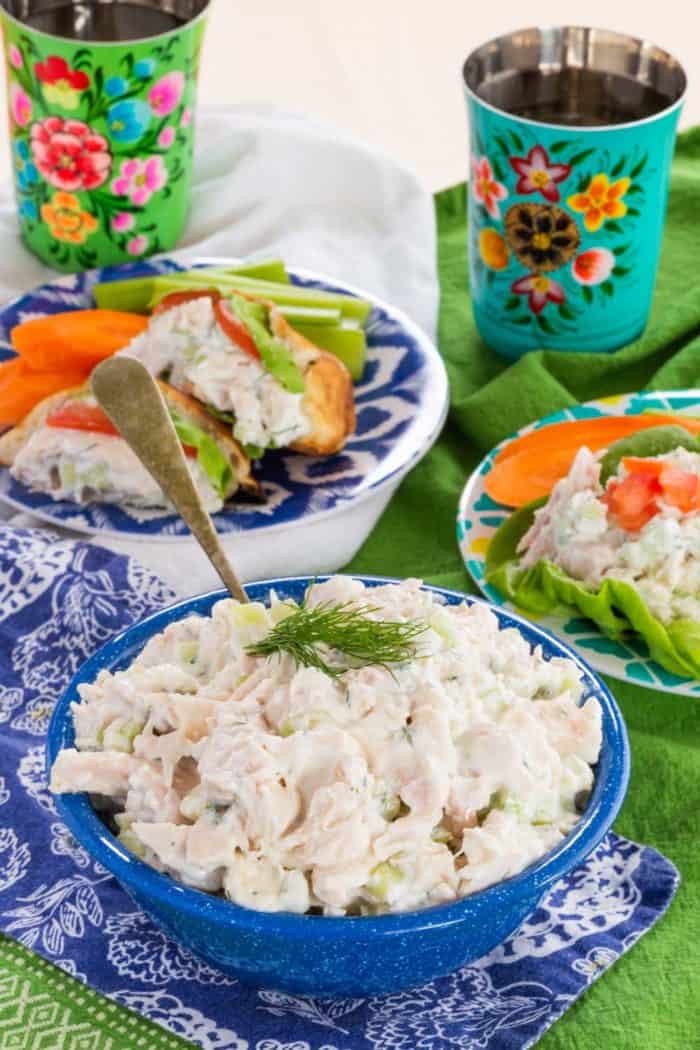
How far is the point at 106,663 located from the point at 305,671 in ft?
1.30

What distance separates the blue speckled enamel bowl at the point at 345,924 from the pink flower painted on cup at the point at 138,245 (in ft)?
5.83

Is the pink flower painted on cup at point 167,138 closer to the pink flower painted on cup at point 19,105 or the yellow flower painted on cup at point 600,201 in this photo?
the pink flower painted on cup at point 19,105

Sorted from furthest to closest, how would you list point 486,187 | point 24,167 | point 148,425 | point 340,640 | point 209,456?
point 24,167, point 486,187, point 209,456, point 148,425, point 340,640

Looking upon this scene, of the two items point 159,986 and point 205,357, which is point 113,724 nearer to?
point 159,986

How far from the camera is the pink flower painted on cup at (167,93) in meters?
3.33

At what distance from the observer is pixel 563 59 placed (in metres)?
3.35

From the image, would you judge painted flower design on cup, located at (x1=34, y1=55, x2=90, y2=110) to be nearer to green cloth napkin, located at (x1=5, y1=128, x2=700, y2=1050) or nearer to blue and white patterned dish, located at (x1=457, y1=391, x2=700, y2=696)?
green cloth napkin, located at (x1=5, y1=128, x2=700, y2=1050)

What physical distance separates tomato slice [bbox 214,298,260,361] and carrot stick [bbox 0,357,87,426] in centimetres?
30

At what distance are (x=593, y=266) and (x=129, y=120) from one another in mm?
993

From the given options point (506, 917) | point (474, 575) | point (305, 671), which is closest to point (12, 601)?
point (474, 575)

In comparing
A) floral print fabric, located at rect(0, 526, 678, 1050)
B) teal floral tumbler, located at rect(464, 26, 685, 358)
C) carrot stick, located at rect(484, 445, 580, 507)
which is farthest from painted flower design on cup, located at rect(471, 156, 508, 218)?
floral print fabric, located at rect(0, 526, 678, 1050)

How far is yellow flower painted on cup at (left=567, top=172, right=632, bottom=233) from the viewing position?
124 inches

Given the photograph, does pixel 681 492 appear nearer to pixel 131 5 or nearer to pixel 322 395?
pixel 322 395

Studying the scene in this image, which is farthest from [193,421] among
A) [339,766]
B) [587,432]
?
[339,766]
